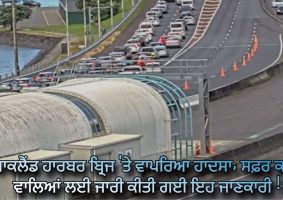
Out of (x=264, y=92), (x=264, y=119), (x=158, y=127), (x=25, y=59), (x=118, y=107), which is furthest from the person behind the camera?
(x=25, y=59)

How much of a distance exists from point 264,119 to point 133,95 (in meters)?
16.6

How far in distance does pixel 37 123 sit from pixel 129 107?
4.50m

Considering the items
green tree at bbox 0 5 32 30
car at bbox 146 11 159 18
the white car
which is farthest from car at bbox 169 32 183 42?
green tree at bbox 0 5 32 30

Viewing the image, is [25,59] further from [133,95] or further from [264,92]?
[133,95]

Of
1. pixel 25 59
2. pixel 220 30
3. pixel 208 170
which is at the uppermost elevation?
pixel 208 170

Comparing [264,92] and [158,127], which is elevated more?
[158,127]

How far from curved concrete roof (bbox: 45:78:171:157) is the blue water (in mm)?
91379

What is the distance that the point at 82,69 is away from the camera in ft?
133

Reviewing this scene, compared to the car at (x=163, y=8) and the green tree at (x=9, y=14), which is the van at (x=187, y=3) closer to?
the car at (x=163, y=8)

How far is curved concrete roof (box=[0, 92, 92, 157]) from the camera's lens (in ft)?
85.3

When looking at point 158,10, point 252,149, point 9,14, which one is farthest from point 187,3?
point 252,149

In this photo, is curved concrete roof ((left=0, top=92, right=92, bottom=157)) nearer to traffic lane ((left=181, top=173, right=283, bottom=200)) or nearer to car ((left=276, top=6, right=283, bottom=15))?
traffic lane ((left=181, top=173, right=283, bottom=200))

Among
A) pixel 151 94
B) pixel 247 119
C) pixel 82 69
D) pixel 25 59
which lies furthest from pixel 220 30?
pixel 151 94

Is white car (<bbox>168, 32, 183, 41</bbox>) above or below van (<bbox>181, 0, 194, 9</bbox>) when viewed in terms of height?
below
